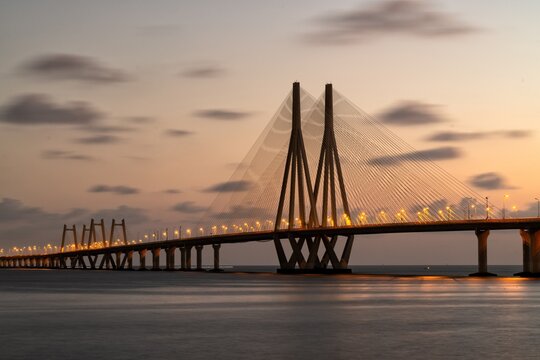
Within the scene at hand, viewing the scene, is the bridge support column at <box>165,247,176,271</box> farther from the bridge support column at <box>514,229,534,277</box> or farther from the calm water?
the calm water

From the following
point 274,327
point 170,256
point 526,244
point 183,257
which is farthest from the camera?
point 170,256

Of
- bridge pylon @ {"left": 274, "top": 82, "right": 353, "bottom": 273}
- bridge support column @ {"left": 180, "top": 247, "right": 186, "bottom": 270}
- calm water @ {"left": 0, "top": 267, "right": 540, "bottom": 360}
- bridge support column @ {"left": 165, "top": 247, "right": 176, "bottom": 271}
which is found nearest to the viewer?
calm water @ {"left": 0, "top": 267, "right": 540, "bottom": 360}

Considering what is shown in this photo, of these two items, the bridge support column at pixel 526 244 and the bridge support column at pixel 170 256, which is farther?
the bridge support column at pixel 170 256

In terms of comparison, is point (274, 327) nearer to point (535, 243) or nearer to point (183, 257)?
point (535, 243)

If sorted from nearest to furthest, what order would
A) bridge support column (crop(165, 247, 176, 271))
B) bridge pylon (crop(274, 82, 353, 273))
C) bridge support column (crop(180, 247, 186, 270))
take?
1. bridge pylon (crop(274, 82, 353, 273))
2. bridge support column (crop(180, 247, 186, 270))
3. bridge support column (crop(165, 247, 176, 271))

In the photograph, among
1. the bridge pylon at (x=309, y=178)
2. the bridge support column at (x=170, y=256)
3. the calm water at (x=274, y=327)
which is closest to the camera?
the calm water at (x=274, y=327)

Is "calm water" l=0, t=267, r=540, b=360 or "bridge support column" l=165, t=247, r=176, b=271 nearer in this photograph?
"calm water" l=0, t=267, r=540, b=360

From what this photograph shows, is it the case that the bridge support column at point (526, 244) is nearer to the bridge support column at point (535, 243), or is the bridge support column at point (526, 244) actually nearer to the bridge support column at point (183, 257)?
the bridge support column at point (535, 243)

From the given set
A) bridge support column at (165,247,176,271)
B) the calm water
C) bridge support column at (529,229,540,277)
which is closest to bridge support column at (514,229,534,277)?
bridge support column at (529,229,540,277)

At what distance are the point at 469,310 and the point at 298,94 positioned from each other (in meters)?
59.6

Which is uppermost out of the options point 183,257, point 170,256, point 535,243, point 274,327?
point 535,243

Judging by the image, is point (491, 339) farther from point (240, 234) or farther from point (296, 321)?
point (240, 234)

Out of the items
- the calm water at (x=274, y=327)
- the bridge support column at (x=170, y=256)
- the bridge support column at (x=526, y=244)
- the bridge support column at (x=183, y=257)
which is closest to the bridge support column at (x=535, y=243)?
the bridge support column at (x=526, y=244)

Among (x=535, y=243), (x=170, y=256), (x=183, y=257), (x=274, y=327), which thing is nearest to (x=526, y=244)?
(x=535, y=243)
